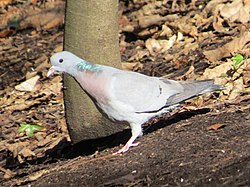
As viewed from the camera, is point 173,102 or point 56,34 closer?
point 173,102

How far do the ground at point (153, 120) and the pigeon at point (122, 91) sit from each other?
0.72ft

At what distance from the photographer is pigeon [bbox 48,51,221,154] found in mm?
5543

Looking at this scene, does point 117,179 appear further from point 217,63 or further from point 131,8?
point 131,8

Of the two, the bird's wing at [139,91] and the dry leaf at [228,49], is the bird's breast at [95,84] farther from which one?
the dry leaf at [228,49]

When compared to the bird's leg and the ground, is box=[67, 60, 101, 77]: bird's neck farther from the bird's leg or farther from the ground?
the ground

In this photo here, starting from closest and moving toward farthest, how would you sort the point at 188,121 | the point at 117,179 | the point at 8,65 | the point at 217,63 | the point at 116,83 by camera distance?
the point at 117,179, the point at 116,83, the point at 188,121, the point at 217,63, the point at 8,65

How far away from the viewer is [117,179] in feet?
16.2

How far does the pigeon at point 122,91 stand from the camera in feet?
18.2

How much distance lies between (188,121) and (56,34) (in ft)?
15.3

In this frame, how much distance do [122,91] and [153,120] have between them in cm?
109

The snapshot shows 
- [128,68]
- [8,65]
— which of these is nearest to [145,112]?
[128,68]

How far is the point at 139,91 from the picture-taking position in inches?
226

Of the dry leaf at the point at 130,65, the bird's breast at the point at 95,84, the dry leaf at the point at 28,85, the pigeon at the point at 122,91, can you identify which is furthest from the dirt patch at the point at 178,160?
the dry leaf at the point at 28,85

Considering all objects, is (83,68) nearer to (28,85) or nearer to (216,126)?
(216,126)
